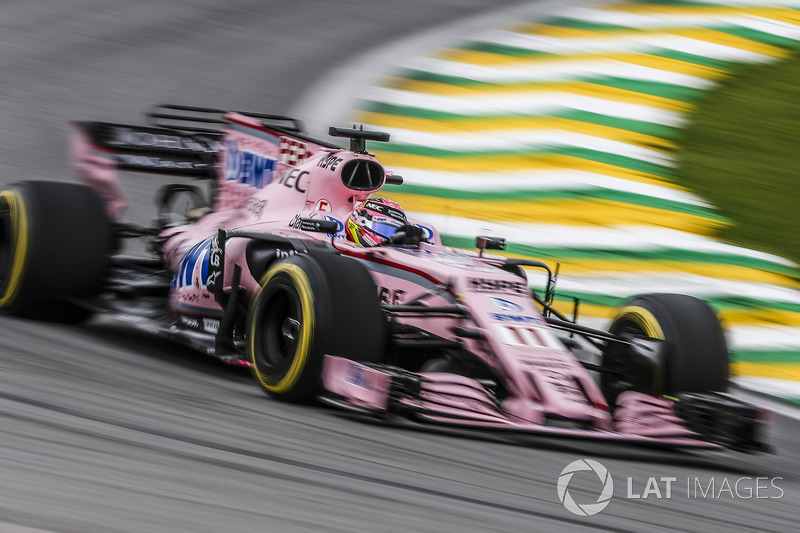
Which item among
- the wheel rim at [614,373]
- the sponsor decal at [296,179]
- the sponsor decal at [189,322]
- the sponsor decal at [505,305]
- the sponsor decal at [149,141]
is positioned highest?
the sponsor decal at [149,141]

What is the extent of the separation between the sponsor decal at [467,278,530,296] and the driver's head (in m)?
0.80

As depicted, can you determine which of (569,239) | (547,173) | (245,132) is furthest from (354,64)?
(245,132)

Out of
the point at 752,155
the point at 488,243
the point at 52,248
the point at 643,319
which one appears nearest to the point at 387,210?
the point at 488,243

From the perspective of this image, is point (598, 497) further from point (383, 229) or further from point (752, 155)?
point (752, 155)

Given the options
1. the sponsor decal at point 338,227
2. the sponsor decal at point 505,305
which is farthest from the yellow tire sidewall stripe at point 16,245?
the sponsor decal at point 505,305

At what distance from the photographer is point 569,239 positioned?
939 centimetres

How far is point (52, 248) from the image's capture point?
7148 millimetres

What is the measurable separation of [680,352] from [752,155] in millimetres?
5761

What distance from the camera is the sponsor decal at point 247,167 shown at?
24.0 ft

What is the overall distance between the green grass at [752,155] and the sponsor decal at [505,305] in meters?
3.98

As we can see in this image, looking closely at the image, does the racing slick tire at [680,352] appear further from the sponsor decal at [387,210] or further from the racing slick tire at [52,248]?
the racing slick tire at [52,248]

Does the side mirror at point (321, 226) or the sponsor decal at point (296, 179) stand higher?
the sponsor decal at point (296, 179)

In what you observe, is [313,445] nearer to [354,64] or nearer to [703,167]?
[703,167]

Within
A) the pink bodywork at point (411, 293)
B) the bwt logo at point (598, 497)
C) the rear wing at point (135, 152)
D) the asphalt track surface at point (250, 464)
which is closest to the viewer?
the asphalt track surface at point (250, 464)
